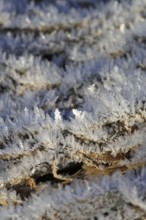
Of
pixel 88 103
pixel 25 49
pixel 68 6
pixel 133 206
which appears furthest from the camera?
pixel 68 6

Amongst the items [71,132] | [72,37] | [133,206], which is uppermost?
[72,37]

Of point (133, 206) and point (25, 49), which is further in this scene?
point (25, 49)

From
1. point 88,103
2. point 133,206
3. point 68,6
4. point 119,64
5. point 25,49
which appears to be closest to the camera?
point 133,206

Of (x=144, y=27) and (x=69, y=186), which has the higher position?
(x=144, y=27)

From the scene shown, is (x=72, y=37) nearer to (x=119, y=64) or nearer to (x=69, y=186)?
(x=119, y=64)

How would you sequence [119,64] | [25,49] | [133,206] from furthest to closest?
[25,49]
[119,64]
[133,206]

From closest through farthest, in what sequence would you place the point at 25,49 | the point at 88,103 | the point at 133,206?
the point at 133,206
the point at 88,103
the point at 25,49

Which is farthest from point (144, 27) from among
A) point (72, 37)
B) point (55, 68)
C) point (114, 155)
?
point (114, 155)

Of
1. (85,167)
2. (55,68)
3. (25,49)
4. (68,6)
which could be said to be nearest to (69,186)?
(85,167)

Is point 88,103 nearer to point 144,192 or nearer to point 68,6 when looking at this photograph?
point 144,192
